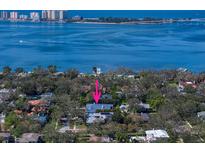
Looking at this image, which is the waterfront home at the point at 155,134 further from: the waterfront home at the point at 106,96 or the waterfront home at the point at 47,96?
the waterfront home at the point at 47,96

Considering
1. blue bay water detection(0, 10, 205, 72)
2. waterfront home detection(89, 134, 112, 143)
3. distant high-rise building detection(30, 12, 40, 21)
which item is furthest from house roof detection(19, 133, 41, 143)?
distant high-rise building detection(30, 12, 40, 21)

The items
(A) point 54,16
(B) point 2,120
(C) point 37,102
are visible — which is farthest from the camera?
(A) point 54,16

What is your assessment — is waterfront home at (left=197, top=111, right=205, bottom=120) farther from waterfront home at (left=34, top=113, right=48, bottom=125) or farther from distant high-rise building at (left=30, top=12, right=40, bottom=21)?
distant high-rise building at (left=30, top=12, right=40, bottom=21)

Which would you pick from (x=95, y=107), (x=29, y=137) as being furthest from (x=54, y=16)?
(x=29, y=137)

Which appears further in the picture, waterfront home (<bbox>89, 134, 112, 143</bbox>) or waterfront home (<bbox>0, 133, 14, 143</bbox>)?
waterfront home (<bbox>89, 134, 112, 143</bbox>)

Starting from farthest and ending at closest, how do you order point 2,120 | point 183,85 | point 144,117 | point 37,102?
point 183,85
point 37,102
point 144,117
point 2,120

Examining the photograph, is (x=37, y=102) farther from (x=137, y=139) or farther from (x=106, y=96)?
(x=137, y=139)

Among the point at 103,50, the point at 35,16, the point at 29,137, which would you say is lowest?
the point at 103,50

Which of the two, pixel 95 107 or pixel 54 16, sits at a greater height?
pixel 54 16
